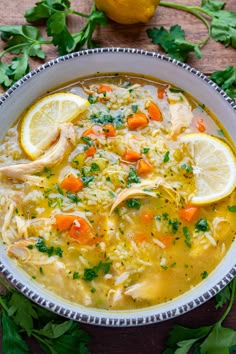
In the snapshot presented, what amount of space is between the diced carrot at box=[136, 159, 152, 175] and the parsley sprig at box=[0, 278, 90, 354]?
99cm

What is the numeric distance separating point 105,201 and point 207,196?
0.62 meters

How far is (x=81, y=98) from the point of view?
12.9 feet

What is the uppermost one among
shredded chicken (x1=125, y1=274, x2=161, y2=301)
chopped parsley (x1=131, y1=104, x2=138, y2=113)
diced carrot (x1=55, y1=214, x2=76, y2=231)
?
chopped parsley (x1=131, y1=104, x2=138, y2=113)

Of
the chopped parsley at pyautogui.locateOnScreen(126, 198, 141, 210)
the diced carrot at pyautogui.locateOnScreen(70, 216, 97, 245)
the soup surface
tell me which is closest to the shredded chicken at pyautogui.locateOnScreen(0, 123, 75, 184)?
the soup surface

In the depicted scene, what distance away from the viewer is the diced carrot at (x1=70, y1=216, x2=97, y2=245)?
3.61m

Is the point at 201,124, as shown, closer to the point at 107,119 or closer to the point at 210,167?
the point at 210,167

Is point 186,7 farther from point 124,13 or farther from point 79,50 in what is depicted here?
point 79,50

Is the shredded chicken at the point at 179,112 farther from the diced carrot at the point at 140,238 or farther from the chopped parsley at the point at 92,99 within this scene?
the diced carrot at the point at 140,238

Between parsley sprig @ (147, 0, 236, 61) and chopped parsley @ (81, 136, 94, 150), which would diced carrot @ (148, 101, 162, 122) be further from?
parsley sprig @ (147, 0, 236, 61)

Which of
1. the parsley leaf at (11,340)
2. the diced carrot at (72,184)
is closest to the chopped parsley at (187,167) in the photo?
the diced carrot at (72,184)

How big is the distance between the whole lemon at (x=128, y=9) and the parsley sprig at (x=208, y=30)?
14cm

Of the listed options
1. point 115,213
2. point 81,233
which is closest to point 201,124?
point 115,213

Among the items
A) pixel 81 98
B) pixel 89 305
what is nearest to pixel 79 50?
pixel 81 98

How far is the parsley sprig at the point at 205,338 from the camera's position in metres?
3.65
